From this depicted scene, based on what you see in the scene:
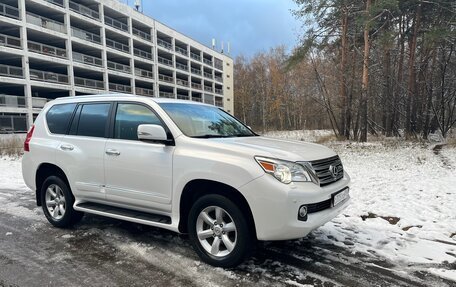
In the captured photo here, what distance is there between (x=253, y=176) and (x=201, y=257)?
1.18 meters

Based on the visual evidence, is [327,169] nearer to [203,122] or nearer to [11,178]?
[203,122]

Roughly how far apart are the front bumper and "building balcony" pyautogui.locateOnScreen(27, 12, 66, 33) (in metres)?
37.2

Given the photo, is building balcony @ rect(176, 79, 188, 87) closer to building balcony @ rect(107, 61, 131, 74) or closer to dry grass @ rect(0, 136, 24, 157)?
building balcony @ rect(107, 61, 131, 74)

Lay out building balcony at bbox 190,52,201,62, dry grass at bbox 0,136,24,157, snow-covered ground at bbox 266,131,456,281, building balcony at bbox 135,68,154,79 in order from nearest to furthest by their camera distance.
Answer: snow-covered ground at bbox 266,131,456,281 → dry grass at bbox 0,136,24,157 → building balcony at bbox 135,68,154,79 → building balcony at bbox 190,52,201,62

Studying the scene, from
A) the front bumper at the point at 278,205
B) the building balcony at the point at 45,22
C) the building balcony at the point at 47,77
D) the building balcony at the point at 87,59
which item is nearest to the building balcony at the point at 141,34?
the building balcony at the point at 87,59

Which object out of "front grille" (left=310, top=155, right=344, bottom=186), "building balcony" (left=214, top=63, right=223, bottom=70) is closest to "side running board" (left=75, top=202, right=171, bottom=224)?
"front grille" (left=310, top=155, right=344, bottom=186)

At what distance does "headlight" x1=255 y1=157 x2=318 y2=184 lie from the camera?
337 centimetres

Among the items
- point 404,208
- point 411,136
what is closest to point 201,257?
point 404,208

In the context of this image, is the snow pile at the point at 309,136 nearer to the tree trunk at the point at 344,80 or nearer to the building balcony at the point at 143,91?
the tree trunk at the point at 344,80

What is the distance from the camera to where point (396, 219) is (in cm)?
547

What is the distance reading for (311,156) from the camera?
368cm

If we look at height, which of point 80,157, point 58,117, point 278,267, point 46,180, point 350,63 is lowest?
point 278,267

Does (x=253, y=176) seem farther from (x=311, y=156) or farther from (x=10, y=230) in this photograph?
(x=10, y=230)

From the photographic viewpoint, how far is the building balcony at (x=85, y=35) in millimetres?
38031
